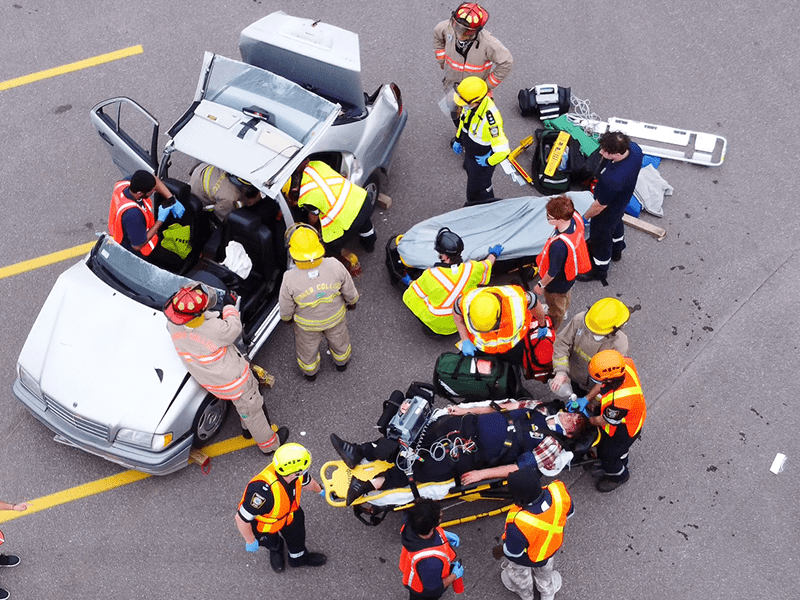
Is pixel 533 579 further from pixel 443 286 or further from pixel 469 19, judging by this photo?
pixel 469 19

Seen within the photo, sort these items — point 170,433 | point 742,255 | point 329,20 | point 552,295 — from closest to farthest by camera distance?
1. point 170,433
2. point 552,295
3. point 742,255
4. point 329,20

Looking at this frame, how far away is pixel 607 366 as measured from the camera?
521 centimetres

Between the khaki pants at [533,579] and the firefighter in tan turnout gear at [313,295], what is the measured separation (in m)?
2.33

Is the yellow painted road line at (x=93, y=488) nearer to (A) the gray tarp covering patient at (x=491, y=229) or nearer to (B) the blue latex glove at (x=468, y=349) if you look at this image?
(B) the blue latex glove at (x=468, y=349)

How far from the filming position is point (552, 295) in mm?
6594

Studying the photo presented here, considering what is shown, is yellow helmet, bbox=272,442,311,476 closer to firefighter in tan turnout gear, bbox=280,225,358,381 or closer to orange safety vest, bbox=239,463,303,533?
orange safety vest, bbox=239,463,303,533

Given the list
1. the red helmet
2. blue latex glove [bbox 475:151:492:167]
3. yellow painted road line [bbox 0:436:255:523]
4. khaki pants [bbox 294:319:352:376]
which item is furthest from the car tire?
the red helmet

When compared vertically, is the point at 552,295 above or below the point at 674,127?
below

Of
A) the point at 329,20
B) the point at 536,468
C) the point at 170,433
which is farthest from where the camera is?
the point at 329,20

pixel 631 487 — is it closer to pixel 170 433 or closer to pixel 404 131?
pixel 170 433

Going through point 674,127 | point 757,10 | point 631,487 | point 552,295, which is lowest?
point 631,487

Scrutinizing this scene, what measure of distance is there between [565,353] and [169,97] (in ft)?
18.2

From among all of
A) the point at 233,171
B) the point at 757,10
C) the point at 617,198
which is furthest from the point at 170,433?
the point at 757,10

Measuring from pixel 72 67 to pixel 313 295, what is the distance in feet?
16.9
